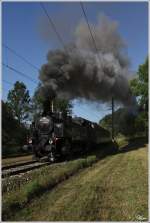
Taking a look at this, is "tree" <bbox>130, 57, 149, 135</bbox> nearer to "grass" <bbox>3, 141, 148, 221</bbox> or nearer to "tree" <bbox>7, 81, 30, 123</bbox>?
"tree" <bbox>7, 81, 30, 123</bbox>

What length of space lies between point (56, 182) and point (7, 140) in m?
29.7

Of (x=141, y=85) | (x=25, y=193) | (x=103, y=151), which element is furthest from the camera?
(x=141, y=85)

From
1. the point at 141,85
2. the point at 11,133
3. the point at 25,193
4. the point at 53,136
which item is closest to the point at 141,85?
the point at 141,85

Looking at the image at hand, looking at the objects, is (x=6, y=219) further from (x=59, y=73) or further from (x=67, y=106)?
(x=67, y=106)

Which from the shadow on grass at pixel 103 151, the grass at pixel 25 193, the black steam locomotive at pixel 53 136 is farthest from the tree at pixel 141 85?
the grass at pixel 25 193

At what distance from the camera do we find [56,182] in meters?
12.3

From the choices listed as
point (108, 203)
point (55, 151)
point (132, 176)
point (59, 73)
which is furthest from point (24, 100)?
point (108, 203)

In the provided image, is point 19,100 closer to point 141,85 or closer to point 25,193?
point 141,85

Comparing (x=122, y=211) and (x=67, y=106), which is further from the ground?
(x=67, y=106)

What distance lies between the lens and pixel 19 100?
64.2 meters

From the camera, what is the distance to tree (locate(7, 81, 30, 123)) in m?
63.2

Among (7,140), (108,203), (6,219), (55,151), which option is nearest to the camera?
(6,219)

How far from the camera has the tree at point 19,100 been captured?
63.2 m

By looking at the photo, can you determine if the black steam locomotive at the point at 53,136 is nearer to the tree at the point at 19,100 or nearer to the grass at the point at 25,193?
the grass at the point at 25,193
